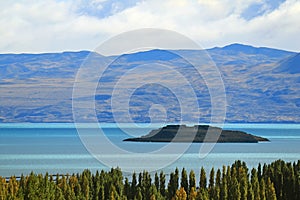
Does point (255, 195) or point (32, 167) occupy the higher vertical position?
point (32, 167)

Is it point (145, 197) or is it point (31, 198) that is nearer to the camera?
point (31, 198)

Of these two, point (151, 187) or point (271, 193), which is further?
point (151, 187)

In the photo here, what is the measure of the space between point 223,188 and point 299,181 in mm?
13504

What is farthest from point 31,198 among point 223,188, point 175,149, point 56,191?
point 175,149

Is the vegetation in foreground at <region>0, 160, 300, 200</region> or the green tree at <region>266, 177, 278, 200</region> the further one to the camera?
the green tree at <region>266, 177, 278, 200</region>

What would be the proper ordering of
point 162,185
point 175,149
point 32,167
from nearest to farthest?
point 162,185
point 32,167
point 175,149

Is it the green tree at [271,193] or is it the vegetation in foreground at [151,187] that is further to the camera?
the green tree at [271,193]

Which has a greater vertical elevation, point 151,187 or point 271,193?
point 151,187

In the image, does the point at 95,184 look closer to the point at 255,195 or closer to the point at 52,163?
the point at 255,195

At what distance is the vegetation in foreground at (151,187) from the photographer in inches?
2512

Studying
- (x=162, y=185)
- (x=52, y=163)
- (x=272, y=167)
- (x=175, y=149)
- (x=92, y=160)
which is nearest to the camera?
(x=162, y=185)

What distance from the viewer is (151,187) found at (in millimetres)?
72688

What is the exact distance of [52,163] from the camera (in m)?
141

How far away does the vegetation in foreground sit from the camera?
63812mm
